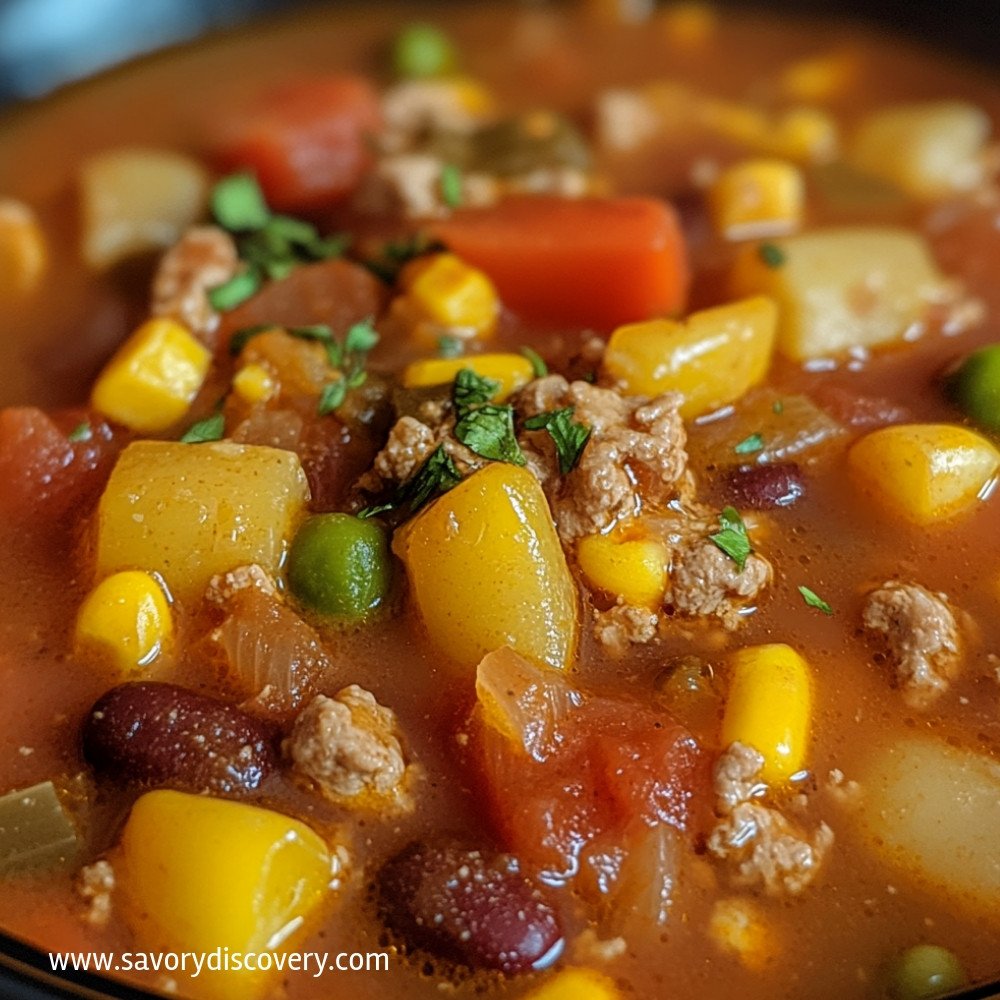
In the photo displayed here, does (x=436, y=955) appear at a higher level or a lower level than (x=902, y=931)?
higher

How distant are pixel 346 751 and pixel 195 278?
2232 millimetres

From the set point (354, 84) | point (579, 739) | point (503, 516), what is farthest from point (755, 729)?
point (354, 84)

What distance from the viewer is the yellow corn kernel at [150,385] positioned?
4188mm

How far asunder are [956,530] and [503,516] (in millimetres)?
1477

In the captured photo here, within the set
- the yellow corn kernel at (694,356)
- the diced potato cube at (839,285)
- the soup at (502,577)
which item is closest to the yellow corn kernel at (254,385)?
the soup at (502,577)

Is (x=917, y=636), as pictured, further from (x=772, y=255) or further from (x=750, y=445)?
(x=772, y=255)

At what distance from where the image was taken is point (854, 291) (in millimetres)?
4602

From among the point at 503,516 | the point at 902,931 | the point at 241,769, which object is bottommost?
the point at 902,931

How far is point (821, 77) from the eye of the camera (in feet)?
20.1

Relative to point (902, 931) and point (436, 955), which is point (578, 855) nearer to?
point (436, 955)

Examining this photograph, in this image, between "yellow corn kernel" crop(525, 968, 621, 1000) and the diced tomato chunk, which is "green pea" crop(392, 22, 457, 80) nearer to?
the diced tomato chunk

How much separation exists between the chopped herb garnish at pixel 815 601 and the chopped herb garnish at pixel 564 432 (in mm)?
787

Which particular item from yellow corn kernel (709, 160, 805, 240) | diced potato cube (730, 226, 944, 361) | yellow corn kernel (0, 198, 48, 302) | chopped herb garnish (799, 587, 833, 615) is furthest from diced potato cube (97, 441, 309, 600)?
yellow corn kernel (709, 160, 805, 240)

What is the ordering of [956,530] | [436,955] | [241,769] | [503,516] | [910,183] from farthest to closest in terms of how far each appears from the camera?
[910,183], [956,530], [503,516], [241,769], [436,955]
